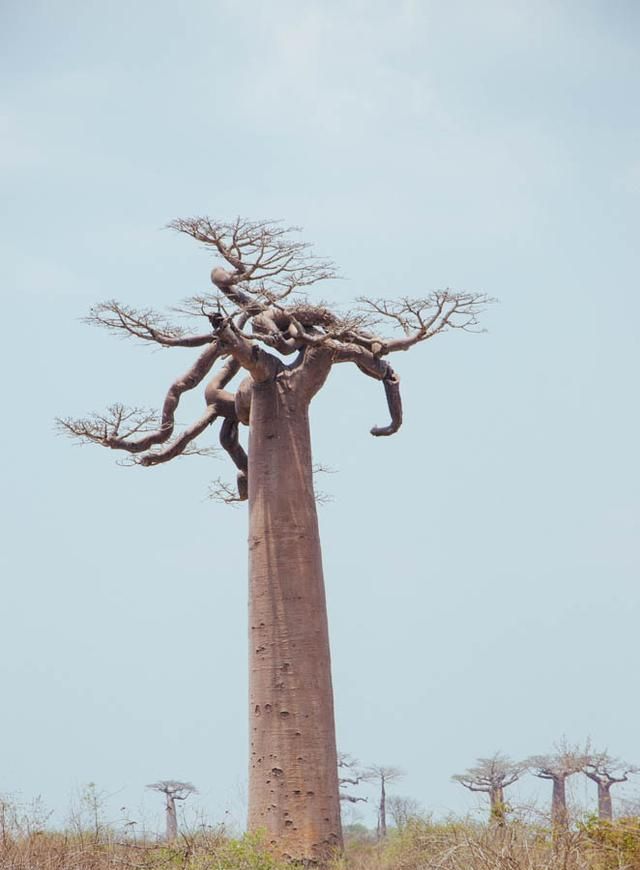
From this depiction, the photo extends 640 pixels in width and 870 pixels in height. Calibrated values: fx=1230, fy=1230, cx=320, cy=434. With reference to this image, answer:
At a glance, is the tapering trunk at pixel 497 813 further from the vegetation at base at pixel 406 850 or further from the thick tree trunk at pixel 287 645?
the thick tree trunk at pixel 287 645

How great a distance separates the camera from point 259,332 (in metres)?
8.79

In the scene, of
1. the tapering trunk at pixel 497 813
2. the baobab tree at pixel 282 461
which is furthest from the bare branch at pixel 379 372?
the tapering trunk at pixel 497 813

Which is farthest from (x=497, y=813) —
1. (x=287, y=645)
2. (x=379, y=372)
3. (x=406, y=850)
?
(x=379, y=372)

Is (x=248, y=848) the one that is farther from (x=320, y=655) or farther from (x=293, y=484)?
(x=293, y=484)

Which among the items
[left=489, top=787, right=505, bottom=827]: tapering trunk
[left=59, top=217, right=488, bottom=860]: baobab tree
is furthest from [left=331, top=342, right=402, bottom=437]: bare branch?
[left=489, top=787, right=505, bottom=827]: tapering trunk

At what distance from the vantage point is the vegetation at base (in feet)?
15.6

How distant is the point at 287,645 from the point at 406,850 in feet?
4.99

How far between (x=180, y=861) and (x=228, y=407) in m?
3.92

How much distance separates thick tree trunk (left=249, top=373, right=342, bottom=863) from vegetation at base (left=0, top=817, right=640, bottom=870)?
321mm

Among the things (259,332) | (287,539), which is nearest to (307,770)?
(287,539)

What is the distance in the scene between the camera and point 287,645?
8.09m

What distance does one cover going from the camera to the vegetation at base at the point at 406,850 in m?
4.75

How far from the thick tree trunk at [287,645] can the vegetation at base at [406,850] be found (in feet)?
1.05

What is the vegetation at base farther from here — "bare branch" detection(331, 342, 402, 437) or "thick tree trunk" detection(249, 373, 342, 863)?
"bare branch" detection(331, 342, 402, 437)
